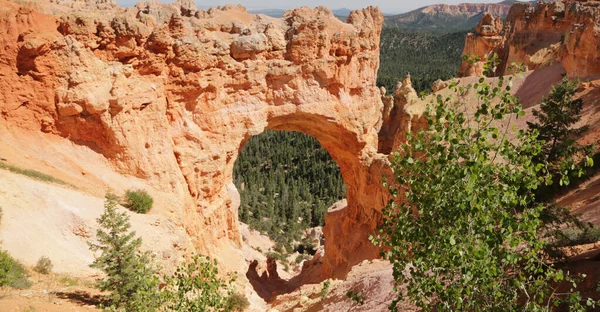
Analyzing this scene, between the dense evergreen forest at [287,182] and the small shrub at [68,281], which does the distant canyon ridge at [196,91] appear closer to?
the small shrub at [68,281]

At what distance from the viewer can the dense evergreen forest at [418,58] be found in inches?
3895

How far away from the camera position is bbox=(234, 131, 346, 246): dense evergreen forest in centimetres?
4872

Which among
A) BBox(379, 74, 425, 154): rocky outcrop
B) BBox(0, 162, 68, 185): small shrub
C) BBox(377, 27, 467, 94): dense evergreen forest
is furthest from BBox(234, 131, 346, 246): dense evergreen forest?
BBox(0, 162, 68, 185): small shrub

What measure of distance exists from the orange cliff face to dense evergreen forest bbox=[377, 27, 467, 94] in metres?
68.8

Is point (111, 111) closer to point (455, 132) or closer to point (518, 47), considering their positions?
point (455, 132)

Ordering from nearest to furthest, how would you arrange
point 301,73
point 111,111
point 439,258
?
1. point 439,258
2. point 111,111
3. point 301,73

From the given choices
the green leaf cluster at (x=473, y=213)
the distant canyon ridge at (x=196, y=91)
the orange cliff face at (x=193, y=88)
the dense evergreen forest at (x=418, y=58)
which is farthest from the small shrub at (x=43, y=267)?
the dense evergreen forest at (x=418, y=58)

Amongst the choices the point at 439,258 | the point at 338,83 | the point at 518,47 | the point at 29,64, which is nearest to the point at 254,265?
the point at 338,83

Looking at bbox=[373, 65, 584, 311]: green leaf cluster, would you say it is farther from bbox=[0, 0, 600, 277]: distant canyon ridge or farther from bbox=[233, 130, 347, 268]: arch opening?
bbox=[233, 130, 347, 268]: arch opening

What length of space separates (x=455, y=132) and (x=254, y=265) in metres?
24.1

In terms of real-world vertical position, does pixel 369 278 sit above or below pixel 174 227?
below

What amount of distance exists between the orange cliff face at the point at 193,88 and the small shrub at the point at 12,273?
5.71 m

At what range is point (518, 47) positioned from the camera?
2117 inches

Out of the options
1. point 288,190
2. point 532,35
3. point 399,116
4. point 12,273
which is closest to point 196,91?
point 12,273
